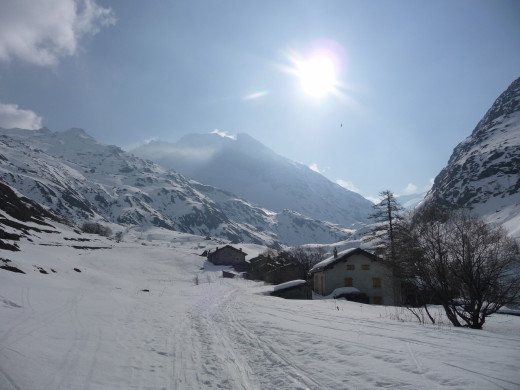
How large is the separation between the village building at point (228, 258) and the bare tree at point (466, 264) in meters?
83.2

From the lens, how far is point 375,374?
274 inches

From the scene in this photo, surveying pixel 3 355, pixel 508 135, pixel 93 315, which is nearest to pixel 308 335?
pixel 3 355

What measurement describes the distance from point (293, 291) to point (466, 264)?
26753 mm

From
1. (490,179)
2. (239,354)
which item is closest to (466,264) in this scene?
(239,354)

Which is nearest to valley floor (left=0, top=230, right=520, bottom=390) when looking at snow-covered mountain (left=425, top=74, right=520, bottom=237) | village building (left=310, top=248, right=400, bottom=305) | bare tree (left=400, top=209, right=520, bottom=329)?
bare tree (left=400, top=209, right=520, bottom=329)

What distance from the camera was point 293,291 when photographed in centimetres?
4075

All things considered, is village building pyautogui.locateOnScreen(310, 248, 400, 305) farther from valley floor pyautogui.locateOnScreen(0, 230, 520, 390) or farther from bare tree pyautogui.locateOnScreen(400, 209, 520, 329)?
valley floor pyautogui.locateOnScreen(0, 230, 520, 390)

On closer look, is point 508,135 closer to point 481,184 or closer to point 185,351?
point 481,184

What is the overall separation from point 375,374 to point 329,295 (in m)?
35.4

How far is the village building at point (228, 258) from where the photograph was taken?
9832 cm

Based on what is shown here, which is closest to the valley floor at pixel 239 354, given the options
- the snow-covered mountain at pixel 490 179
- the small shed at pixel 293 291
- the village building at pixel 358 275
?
the small shed at pixel 293 291

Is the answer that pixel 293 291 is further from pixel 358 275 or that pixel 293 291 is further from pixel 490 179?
pixel 490 179

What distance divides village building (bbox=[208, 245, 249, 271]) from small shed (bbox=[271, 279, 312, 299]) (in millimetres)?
58281

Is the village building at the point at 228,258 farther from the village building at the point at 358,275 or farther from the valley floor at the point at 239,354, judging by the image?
the valley floor at the point at 239,354
